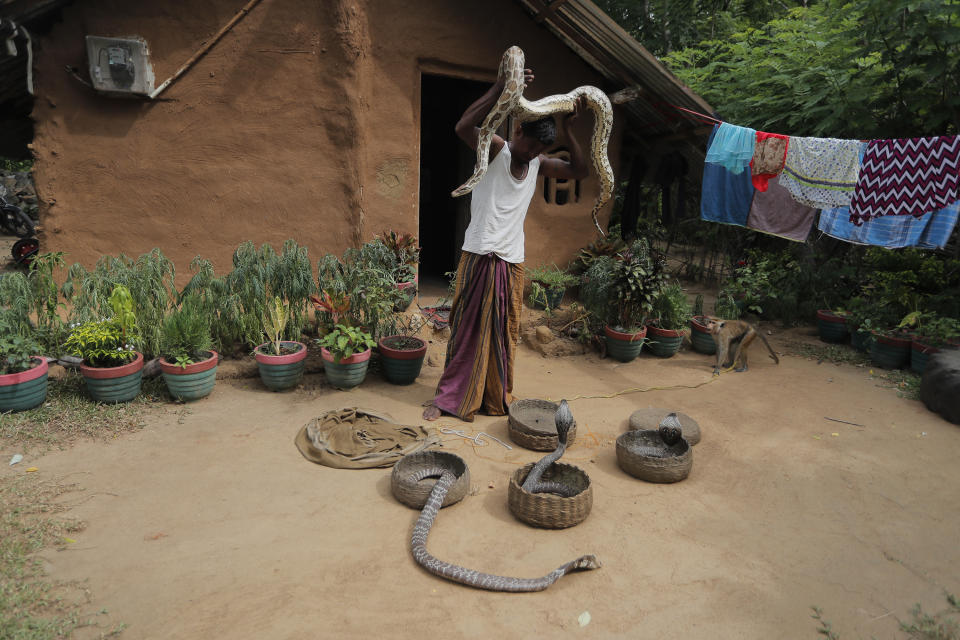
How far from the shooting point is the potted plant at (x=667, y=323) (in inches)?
239

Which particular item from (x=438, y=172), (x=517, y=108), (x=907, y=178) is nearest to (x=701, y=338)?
(x=907, y=178)

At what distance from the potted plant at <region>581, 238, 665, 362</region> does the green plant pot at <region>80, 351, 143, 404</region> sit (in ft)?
14.2

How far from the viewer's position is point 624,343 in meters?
5.79

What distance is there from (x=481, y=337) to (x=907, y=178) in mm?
4293

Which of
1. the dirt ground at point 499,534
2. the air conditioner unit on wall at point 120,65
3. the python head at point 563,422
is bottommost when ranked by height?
the dirt ground at point 499,534

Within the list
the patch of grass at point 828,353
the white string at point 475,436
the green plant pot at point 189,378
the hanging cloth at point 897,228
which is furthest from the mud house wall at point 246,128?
the patch of grass at point 828,353

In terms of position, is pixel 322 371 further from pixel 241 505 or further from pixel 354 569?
pixel 354 569

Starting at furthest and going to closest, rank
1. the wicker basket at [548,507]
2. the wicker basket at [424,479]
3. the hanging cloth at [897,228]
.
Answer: the hanging cloth at [897,228], the wicker basket at [424,479], the wicker basket at [548,507]

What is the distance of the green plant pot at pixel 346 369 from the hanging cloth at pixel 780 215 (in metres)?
5.06

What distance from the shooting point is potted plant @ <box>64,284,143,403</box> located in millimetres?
3914

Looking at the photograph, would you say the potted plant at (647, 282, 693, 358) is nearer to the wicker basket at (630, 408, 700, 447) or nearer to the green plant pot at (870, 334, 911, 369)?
the wicker basket at (630, 408, 700, 447)

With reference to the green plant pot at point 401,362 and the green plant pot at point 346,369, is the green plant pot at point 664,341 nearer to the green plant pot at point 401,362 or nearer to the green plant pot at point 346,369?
the green plant pot at point 401,362

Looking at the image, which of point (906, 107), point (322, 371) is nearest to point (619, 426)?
point (322, 371)

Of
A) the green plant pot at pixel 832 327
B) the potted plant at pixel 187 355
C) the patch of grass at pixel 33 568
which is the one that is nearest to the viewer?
the patch of grass at pixel 33 568
